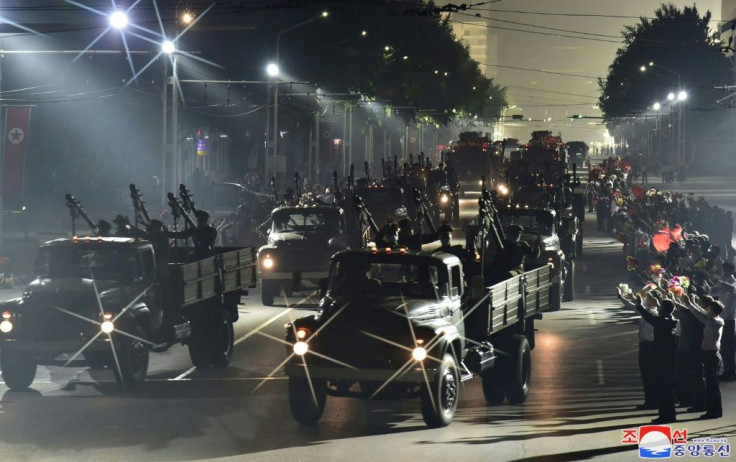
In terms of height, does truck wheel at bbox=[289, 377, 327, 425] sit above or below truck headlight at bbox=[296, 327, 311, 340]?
below

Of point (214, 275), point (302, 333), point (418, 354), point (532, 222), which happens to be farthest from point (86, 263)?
point (532, 222)

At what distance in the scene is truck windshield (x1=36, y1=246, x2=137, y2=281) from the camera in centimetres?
1833

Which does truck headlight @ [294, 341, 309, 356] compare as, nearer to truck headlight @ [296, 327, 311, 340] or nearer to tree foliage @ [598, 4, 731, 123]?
truck headlight @ [296, 327, 311, 340]

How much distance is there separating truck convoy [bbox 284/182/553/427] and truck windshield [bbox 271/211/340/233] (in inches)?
509

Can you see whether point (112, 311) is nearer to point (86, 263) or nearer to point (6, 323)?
point (86, 263)

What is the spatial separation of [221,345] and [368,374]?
19.4 feet

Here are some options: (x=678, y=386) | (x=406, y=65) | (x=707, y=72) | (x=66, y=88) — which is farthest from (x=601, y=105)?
(x=678, y=386)

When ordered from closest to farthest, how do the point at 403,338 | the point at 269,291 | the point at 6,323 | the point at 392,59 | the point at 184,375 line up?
1. the point at 403,338
2. the point at 6,323
3. the point at 184,375
4. the point at 269,291
5. the point at 392,59

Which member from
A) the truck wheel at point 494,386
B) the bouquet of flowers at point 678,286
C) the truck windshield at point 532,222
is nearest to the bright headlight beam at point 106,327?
the truck wheel at point 494,386

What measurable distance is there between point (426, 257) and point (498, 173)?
182ft

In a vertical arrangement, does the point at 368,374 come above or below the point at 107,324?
below

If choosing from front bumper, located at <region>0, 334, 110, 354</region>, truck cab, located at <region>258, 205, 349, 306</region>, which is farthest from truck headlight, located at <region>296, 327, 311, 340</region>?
truck cab, located at <region>258, 205, 349, 306</region>

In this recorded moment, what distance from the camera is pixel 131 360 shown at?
1783 cm

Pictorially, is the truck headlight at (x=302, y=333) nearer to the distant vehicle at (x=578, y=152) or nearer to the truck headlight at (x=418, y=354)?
the truck headlight at (x=418, y=354)
